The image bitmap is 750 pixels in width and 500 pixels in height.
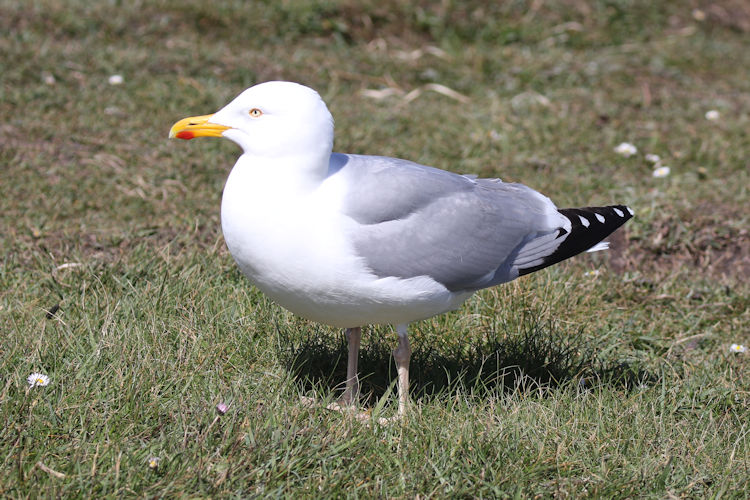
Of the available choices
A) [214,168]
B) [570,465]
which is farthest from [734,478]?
[214,168]

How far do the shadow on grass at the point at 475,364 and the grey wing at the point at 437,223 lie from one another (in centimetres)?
52

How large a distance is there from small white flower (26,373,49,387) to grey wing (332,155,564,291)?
3.82 feet

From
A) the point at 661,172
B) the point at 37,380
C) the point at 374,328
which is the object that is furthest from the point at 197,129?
the point at 661,172

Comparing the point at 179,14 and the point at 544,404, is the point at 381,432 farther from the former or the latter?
the point at 179,14

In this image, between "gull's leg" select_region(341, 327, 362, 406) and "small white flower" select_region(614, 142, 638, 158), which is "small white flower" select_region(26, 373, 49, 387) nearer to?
"gull's leg" select_region(341, 327, 362, 406)

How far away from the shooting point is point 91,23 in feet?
23.8

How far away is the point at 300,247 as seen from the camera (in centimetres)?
281

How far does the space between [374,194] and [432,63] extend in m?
4.96

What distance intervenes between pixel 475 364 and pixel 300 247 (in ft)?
3.97

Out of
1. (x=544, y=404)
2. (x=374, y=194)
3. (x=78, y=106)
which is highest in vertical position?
(x=374, y=194)

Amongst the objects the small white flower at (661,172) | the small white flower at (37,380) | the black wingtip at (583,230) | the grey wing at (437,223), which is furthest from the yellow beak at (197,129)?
the small white flower at (661,172)

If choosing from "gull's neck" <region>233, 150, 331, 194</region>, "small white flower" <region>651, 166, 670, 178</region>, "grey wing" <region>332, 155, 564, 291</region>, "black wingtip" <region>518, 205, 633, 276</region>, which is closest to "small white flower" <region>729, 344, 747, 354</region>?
"black wingtip" <region>518, 205, 633, 276</region>

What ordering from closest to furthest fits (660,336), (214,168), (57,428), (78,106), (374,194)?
(57,428) < (374,194) < (660,336) < (214,168) < (78,106)

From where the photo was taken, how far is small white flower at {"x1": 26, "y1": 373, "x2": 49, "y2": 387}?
2.97m
